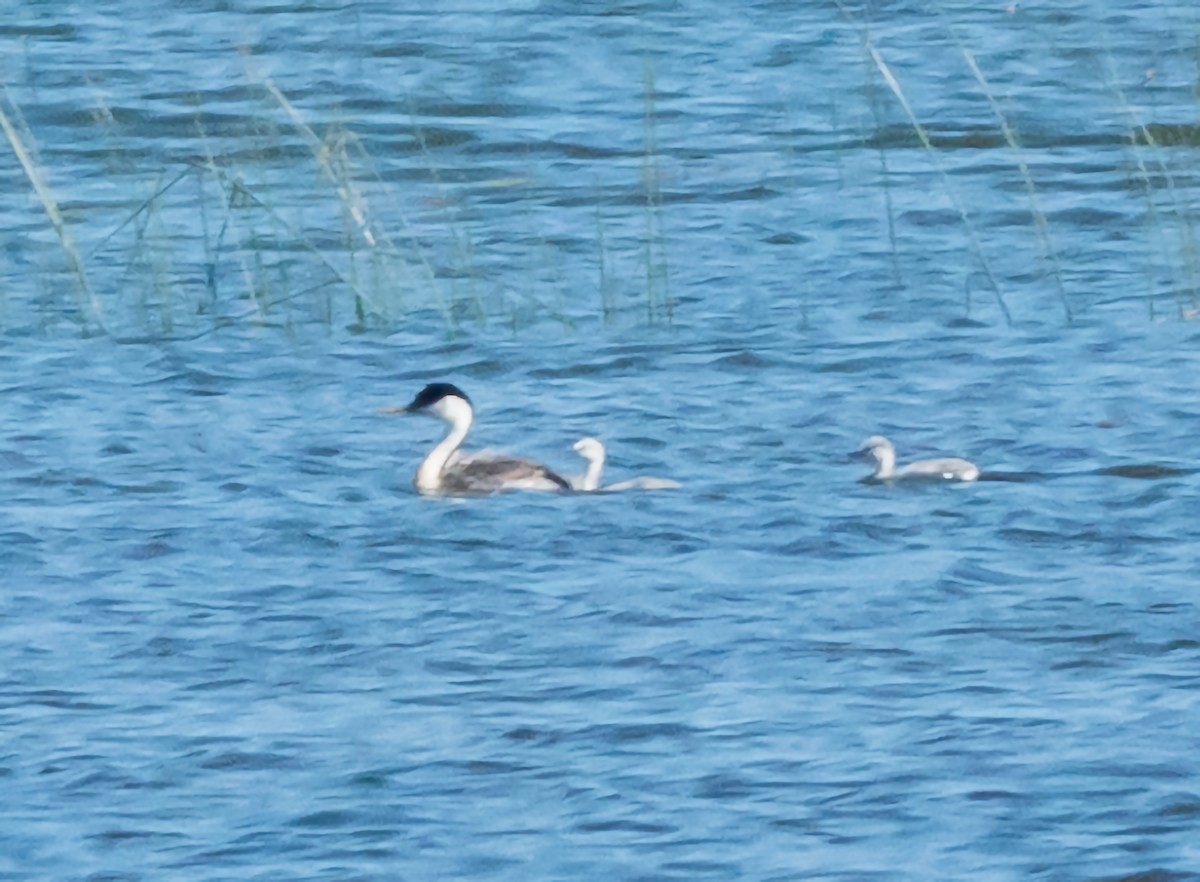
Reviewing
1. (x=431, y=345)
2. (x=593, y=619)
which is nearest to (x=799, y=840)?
(x=593, y=619)

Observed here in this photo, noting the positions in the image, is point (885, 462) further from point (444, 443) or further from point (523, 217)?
point (523, 217)

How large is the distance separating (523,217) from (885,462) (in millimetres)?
4761

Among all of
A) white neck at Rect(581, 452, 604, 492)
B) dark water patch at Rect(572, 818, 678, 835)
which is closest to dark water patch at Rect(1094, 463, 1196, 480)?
white neck at Rect(581, 452, 604, 492)

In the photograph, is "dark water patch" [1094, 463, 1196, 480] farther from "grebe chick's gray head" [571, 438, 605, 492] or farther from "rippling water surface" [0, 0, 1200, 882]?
"grebe chick's gray head" [571, 438, 605, 492]

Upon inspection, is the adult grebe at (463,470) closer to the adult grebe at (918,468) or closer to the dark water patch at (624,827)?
the adult grebe at (918,468)

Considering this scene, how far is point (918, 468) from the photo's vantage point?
10109 millimetres

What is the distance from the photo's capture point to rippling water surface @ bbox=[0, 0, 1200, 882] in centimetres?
727

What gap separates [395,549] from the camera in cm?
970

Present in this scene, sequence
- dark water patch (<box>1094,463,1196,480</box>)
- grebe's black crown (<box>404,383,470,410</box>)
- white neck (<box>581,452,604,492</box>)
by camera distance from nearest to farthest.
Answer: dark water patch (<box>1094,463,1196,480</box>)
white neck (<box>581,452,604,492</box>)
grebe's black crown (<box>404,383,470,410</box>)

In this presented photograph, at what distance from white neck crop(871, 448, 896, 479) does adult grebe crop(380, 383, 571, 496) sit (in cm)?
97

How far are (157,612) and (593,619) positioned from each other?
116 cm

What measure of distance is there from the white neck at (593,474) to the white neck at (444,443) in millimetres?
429

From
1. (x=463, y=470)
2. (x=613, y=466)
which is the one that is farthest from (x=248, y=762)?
(x=613, y=466)

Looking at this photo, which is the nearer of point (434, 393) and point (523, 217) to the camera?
point (434, 393)
